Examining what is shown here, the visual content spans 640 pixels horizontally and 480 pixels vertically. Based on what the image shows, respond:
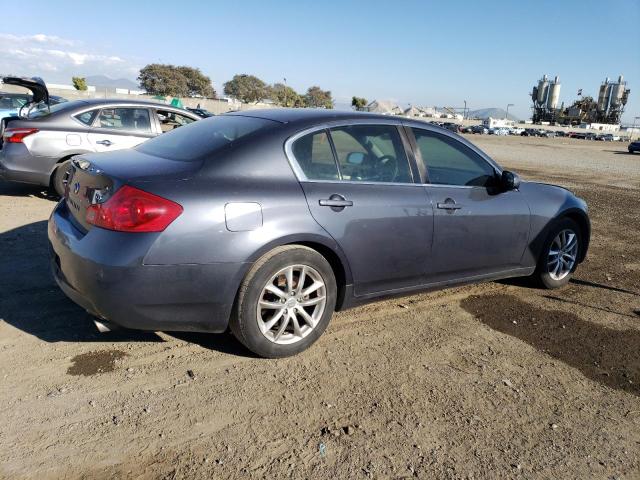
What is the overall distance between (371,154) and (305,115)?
57cm

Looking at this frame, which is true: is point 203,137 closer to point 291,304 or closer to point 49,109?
point 291,304

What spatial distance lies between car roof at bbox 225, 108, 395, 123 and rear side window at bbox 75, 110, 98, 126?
168 inches

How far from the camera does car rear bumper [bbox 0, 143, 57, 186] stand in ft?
23.7

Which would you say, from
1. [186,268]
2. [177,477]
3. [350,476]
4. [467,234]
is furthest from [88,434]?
[467,234]

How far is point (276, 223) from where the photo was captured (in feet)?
10.8

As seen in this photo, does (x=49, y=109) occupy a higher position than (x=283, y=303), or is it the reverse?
(x=49, y=109)

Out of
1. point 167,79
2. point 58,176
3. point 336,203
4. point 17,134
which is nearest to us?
point 336,203

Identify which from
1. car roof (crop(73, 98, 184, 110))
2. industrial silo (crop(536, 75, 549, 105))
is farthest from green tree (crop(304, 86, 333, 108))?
car roof (crop(73, 98, 184, 110))

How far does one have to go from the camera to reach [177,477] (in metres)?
2.40

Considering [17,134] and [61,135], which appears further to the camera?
[61,135]

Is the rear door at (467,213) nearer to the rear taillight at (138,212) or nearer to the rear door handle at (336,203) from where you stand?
the rear door handle at (336,203)

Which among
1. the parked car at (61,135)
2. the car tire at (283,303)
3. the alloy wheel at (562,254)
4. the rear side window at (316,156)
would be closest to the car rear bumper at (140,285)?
the car tire at (283,303)

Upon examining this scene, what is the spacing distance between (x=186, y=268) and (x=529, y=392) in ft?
7.34

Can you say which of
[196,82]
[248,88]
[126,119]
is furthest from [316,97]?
[126,119]
